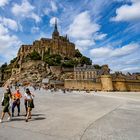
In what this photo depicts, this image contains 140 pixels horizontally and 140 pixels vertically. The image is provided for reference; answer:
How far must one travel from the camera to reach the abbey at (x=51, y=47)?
9275 cm

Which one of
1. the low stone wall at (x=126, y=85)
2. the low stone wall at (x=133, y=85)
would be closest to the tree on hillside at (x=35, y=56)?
the low stone wall at (x=126, y=85)

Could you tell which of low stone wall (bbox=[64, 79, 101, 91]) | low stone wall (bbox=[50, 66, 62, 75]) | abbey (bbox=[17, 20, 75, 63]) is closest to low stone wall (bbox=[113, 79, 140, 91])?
low stone wall (bbox=[64, 79, 101, 91])

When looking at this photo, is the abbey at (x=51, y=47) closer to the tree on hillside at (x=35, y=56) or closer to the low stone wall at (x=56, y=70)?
the tree on hillside at (x=35, y=56)

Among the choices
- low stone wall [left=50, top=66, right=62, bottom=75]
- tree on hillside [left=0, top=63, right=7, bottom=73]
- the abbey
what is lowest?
low stone wall [left=50, top=66, right=62, bottom=75]

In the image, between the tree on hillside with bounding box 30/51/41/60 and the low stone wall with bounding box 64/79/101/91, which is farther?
the tree on hillside with bounding box 30/51/41/60

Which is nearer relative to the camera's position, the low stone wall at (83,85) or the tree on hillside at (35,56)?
the low stone wall at (83,85)

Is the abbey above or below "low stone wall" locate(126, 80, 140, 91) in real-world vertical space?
above

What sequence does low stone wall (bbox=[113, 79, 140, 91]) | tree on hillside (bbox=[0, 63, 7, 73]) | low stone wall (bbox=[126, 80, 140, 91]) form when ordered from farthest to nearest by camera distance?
tree on hillside (bbox=[0, 63, 7, 73]) < low stone wall (bbox=[126, 80, 140, 91]) < low stone wall (bbox=[113, 79, 140, 91])

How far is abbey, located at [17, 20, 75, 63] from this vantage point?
9275 cm

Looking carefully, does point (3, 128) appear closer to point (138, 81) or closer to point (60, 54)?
point (138, 81)

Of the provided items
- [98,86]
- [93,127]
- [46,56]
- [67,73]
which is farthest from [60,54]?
[93,127]

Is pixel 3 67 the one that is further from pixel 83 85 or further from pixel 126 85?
pixel 126 85

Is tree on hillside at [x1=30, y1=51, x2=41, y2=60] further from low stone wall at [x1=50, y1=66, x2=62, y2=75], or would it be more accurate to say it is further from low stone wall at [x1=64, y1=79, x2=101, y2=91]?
low stone wall at [x1=64, y1=79, x2=101, y2=91]

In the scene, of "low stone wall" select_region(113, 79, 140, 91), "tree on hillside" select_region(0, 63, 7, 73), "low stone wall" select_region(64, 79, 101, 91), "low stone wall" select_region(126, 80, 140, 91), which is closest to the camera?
"low stone wall" select_region(64, 79, 101, 91)
